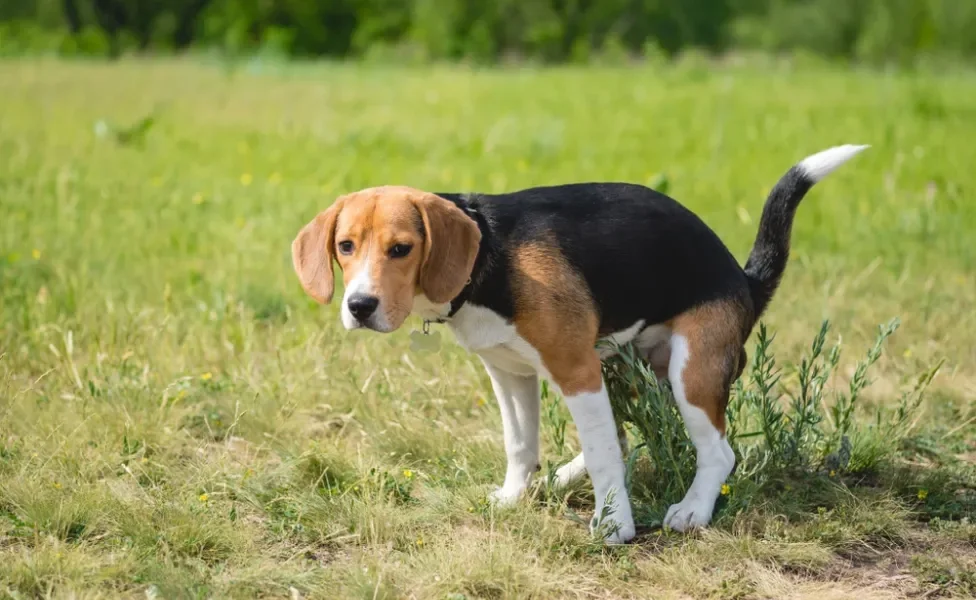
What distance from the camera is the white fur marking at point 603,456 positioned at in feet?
13.3

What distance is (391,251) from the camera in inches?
150

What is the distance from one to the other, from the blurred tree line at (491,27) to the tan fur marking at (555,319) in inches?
877

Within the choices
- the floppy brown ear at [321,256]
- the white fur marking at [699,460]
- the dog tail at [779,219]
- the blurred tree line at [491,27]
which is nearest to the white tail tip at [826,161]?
the dog tail at [779,219]

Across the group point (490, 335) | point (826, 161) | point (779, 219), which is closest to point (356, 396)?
point (490, 335)

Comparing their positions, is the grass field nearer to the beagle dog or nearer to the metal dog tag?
the beagle dog

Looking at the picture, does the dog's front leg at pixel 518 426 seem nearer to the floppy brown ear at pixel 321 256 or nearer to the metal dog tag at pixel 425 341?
the metal dog tag at pixel 425 341

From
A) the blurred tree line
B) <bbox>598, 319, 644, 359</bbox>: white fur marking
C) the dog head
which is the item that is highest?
the dog head

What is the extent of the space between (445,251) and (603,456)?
3.03 feet

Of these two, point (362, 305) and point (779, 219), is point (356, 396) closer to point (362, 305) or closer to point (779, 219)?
point (362, 305)

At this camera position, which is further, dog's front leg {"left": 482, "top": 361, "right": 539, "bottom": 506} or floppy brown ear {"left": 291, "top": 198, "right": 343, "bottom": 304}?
dog's front leg {"left": 482, "top": 361, "right": 539, "bottom": 506}

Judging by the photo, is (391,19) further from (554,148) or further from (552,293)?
(552,293)

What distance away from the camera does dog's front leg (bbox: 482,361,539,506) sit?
14.8 ft

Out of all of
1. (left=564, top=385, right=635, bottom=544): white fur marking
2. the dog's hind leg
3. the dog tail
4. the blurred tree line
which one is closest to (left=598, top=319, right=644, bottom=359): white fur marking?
the dog's hind leg

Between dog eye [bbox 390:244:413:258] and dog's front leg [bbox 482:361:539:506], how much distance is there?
0.85m
